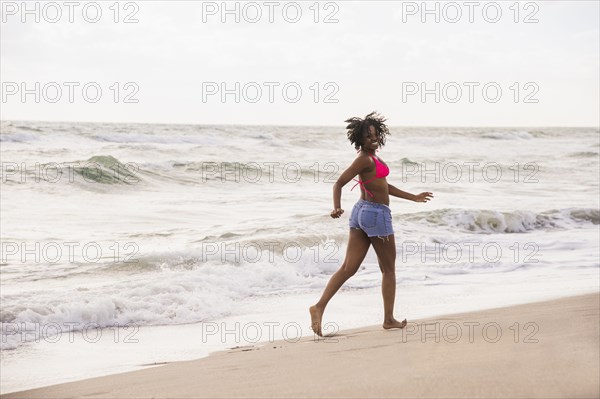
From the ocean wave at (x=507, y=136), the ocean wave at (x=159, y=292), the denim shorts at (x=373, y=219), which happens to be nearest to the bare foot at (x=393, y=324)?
the denim shorts at (x=373, y=219)

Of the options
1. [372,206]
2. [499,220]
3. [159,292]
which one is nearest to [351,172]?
[372,206]

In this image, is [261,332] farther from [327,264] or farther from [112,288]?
[327,264]

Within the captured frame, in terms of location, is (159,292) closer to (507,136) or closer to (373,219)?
(373,219)

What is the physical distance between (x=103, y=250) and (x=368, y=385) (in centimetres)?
833

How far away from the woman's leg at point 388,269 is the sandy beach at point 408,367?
0.13 meters

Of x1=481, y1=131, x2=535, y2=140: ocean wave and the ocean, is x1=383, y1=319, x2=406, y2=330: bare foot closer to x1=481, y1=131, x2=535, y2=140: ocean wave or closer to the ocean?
the ocean

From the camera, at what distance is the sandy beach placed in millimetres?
3723

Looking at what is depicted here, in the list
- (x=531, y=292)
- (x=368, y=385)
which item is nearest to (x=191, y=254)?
(x=531, y=292)

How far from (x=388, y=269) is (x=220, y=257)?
5203 mm

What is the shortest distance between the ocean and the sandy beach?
92 centimetres

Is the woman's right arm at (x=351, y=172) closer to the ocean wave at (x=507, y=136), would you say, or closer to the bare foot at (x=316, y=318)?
the bare foot at (x=316, y=318)

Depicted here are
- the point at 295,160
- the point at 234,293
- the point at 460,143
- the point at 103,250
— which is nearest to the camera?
the point at 234,293

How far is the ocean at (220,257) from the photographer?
7027 millimetres

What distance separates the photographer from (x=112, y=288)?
28.0 feet
